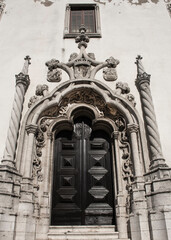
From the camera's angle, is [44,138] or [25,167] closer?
[25,167]

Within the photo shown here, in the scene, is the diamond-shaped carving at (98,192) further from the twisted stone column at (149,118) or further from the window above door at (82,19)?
the window above door at (82,19)

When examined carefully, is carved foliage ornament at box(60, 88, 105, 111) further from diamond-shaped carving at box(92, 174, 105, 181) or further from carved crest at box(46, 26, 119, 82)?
diamond-shaped carving at box(92, 174, 105, 181)

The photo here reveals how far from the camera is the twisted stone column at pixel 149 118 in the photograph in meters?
5.14

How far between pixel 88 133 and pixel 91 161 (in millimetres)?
844

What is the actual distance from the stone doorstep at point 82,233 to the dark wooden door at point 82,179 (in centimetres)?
23

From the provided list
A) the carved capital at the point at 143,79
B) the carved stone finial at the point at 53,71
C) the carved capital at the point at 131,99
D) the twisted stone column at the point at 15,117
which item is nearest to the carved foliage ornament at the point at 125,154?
the carved capital at the point at 131,99

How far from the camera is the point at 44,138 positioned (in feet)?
20.3

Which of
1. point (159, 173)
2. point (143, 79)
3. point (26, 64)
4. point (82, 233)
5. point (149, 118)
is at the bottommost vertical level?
point (82, 233)

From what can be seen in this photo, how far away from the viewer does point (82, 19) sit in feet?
28.9

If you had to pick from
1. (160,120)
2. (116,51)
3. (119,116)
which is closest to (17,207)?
(119,116)

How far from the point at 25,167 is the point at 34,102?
6.14 feet

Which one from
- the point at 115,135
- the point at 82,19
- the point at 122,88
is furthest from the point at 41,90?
the point at 82,19

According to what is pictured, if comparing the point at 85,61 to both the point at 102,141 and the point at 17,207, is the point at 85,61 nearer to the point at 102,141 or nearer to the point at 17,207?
the point at 102,141

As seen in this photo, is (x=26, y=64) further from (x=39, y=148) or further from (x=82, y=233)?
(x=82, y=233)
